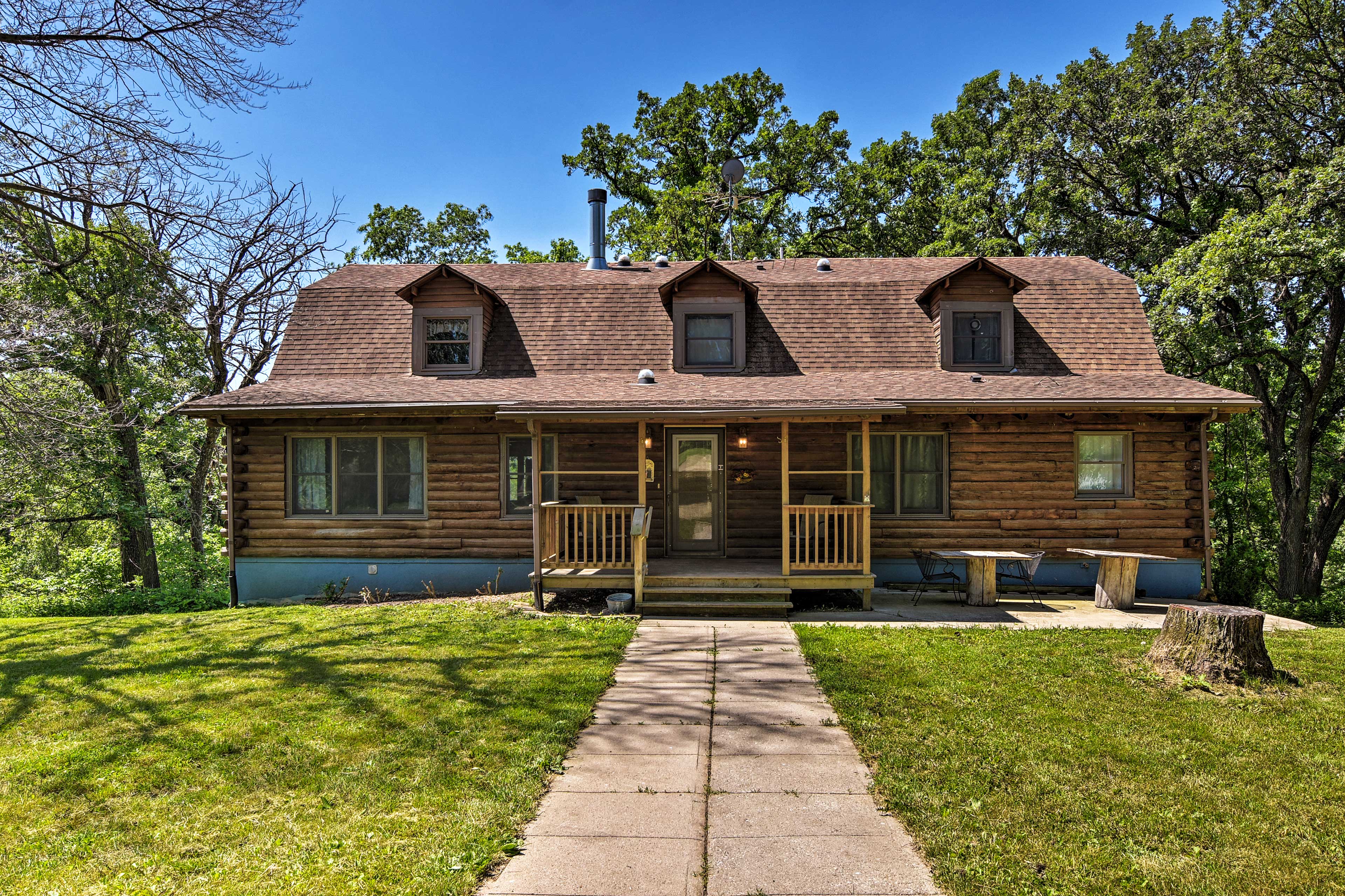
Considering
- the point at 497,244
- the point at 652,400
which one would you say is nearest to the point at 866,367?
the point at 652,400

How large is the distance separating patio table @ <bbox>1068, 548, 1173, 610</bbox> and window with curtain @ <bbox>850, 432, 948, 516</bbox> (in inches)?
95.9

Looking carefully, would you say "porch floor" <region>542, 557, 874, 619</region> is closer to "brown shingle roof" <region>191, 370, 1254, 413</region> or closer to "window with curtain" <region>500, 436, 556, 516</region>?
"window with curtain" <region>500, 436, 556, 516</region>

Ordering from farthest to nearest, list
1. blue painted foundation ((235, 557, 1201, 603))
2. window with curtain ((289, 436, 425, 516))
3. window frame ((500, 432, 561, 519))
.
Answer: window with curtain ((289, 436, 425, 516)) < window frame ((500, 432, 561, 519)) < blue painted foundation ((235, 557, 1201, 603))

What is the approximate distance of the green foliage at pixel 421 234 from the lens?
2700cm

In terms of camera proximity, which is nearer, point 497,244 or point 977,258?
point 977,258

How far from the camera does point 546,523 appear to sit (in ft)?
34.4

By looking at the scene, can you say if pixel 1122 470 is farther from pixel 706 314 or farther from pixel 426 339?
pixel 426 339

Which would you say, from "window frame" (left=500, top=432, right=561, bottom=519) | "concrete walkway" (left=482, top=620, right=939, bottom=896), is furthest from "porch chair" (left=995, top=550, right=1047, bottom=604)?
"window frame" (left=500, top=432, right=561, bottom=519)

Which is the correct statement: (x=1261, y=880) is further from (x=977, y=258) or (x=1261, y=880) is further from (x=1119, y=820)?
(x=977, y=258)

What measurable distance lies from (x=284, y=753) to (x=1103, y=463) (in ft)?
38.6

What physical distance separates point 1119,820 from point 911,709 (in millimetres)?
1846

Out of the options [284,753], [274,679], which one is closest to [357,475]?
[274,679]

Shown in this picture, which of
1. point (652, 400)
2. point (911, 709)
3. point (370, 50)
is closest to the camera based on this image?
point (911, 709)

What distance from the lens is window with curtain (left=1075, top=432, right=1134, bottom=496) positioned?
37.2 ft
